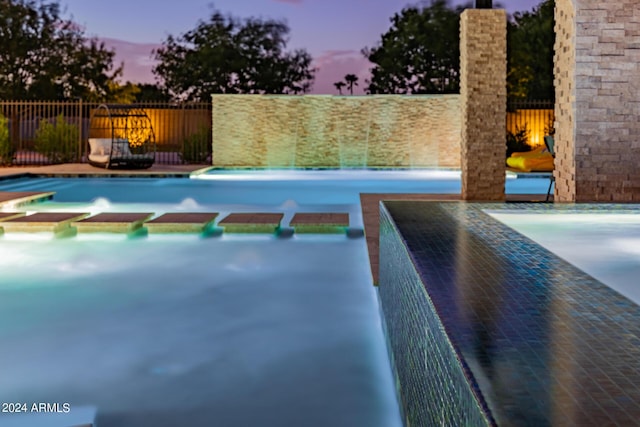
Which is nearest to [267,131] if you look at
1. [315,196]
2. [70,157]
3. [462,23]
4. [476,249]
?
[70,157]

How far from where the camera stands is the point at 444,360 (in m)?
2.00

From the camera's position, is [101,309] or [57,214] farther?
[57,214]

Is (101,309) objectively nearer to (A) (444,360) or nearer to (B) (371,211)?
(A) (444,360)

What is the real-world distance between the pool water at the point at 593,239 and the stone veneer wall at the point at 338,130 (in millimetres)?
16805

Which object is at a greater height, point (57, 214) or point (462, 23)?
point (462, 23)

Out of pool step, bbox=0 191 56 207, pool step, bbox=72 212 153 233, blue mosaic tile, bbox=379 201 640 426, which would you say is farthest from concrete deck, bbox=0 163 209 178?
blue mosaic tile, bbox=379 201 640 426

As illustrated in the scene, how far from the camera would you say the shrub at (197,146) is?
2297 centimetres

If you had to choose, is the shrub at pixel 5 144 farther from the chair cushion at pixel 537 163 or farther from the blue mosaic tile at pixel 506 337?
the blue mosaic tile at pixel 506 337

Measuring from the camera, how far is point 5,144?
66.6 ft

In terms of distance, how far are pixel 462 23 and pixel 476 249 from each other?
21.4 feet

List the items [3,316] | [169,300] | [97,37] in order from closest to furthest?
1. [3,316]
2. [169,300]
3. [97,37]

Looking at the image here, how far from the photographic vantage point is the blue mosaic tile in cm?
157

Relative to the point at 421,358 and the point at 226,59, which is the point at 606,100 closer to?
the point at 421,358

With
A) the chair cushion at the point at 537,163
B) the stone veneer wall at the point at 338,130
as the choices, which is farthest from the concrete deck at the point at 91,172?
the chair cushion at the point at 537,163
